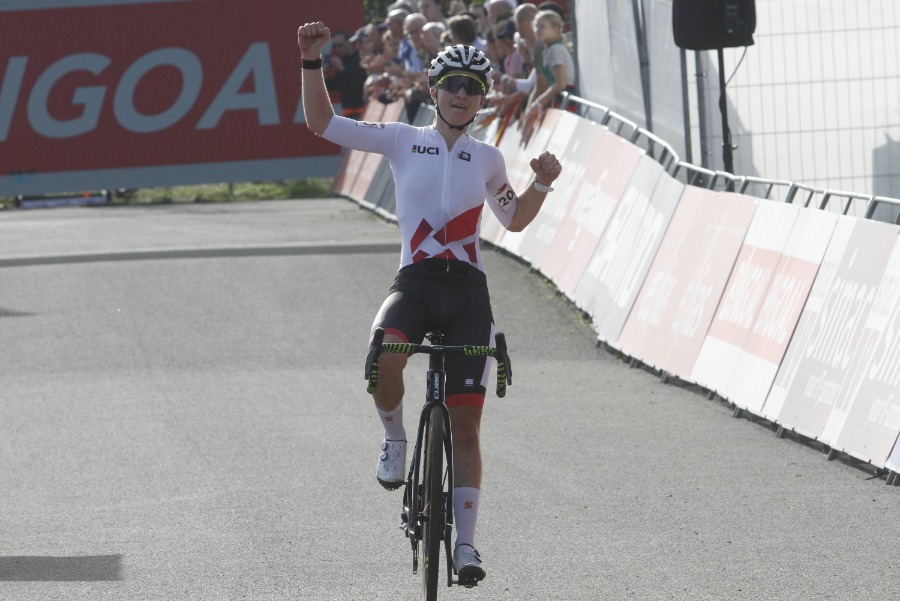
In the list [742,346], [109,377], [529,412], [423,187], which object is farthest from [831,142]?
[423,187]

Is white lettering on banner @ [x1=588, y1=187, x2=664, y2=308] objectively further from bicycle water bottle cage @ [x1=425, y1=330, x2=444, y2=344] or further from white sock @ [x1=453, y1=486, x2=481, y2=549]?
white sock @ [x1=453, y1=486, x2=481, y2=549]

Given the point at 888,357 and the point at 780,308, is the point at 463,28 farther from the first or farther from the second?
the point at 888,357

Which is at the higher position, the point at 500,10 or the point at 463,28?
the point at 500,10

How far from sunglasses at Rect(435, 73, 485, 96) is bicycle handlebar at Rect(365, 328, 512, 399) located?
981 mm

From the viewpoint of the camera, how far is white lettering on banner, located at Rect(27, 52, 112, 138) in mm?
27672

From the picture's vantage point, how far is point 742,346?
10.5 metres

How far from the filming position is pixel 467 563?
578 centimetres

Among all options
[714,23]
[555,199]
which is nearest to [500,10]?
[555,199]

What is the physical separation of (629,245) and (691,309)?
1.75 metres

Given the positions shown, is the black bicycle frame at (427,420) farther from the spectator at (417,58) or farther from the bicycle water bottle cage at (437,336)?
the spectator at (417,58)

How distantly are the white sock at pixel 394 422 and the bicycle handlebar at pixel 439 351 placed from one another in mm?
379

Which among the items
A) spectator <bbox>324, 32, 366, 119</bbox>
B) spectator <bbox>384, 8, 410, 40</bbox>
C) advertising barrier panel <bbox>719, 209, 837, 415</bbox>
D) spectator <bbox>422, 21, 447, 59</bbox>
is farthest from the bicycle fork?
spectator <bbox>324, 32, 366, 119</bbox>

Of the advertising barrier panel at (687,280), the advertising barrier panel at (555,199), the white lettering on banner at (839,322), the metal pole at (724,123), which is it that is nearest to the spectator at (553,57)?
the advertising barrier panel at (555,199)

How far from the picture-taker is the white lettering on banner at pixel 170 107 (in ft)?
91.6
